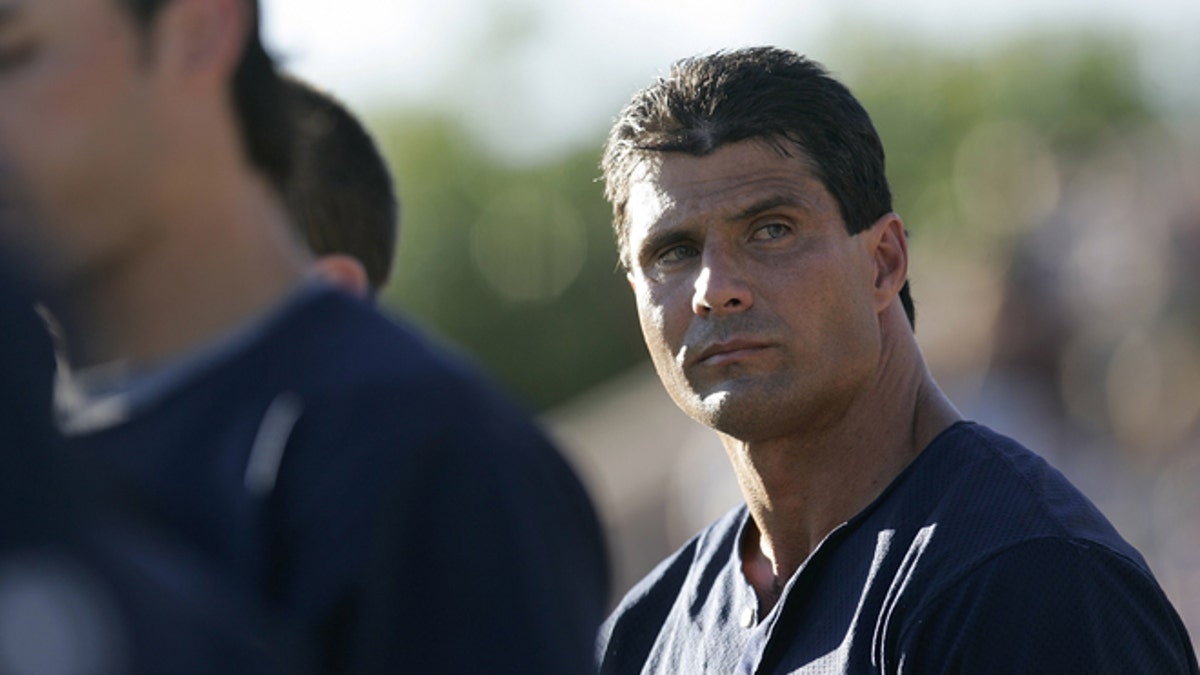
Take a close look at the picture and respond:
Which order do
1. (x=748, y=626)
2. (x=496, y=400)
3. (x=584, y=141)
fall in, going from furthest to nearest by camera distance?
1. (x=584, y=141)
2. (x=748, y=626)
3. (x=496, y=400)

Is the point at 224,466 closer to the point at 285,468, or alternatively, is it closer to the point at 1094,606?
the point at 285,468

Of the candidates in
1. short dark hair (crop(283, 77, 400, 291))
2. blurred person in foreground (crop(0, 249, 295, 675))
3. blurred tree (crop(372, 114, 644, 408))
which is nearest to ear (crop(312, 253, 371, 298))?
short dark hair (crop(283, 77, 400, 291))

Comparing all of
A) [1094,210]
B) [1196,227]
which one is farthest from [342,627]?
[1094,210]

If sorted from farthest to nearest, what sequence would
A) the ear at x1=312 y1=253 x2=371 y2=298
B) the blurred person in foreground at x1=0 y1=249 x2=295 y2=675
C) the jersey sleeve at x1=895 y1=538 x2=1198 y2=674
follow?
the ear at x1=312 y1=253 x2=371 y2=298, the jersey sleeve at x1=895 y1=538 x2=1198 y2=674, the blurred person in foreground at x1=0 y1=249 x2=295 y2=675

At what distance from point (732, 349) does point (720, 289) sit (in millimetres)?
112

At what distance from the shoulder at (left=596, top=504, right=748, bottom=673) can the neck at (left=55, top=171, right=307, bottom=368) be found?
1502mm

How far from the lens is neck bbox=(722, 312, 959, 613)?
2.87 metres

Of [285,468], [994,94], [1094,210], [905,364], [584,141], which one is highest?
[285,468]

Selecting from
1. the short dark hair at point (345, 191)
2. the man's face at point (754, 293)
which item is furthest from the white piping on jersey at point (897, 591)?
the short dark hair at point (345, 191)

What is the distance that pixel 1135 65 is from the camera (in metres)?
21.7

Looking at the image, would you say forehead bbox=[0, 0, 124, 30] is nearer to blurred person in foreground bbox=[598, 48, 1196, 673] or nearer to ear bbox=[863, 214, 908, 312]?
blurred person in foreground bbox=[598, 48, 1196, 673]

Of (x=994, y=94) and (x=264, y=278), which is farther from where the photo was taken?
(x=994, y=94)

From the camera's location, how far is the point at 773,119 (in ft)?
9.76

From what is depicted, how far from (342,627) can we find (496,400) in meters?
0.27
